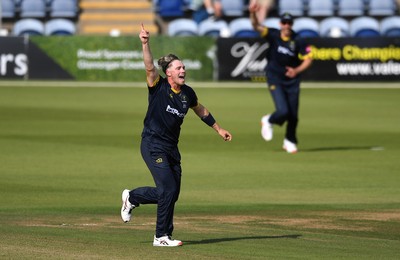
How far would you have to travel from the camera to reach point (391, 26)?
1683 inches

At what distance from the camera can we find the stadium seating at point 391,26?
42.7 meters

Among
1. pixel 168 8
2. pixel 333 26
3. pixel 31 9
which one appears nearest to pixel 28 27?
pixel 31 9

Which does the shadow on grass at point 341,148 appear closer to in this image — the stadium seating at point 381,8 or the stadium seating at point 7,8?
the stadium seating at point 381,8

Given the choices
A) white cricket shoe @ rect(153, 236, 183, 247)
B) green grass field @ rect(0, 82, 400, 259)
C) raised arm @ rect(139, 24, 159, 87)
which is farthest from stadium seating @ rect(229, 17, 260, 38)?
white cricket shoe @ rect(153, 236, 183, 247)

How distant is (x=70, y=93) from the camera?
1401 inches

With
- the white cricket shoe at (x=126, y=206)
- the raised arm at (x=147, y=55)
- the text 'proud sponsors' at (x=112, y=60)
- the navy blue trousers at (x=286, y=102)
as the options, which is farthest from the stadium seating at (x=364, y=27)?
the raised arm at (x=147, y=55)

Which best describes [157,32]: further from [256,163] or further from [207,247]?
[207,247]

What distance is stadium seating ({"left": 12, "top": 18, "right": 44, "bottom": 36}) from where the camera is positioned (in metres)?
43.5

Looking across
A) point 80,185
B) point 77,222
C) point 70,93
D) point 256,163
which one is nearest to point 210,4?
point 70,93

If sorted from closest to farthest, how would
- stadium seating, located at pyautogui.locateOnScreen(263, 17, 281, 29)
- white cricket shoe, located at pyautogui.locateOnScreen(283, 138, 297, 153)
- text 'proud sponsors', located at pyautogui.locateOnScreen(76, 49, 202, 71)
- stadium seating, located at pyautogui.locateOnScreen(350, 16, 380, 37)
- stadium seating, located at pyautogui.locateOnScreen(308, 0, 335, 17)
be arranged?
1. white cricket shoe, located at pyautogui.locateOnScreen(283, 138, 297, 153)
2. text 'proud sponsors', located at pyautogui.locateOnScreen(76, 49, 202, 71)
3. stadium seating, located at pyautogui.locateOnScreen(263, 17, 281, 29)
4. stadium seating, located at pyautogui.locateOnScreen(350, 16, 380, 37)
5. stadium seating, located at pyautogui.locateOnScreen(308, 0, 335, 17)

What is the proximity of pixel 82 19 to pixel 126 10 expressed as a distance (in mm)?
1733

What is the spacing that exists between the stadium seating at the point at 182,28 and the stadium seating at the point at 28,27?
15.9ft

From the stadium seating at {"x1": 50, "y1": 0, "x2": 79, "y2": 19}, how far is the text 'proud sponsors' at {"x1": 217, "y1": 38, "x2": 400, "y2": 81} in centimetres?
750

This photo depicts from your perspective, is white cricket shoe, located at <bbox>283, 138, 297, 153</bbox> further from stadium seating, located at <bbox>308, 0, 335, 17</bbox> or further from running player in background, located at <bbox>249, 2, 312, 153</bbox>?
stadium seating, located at <bbox>308, 0, 335, 17</bbox>
